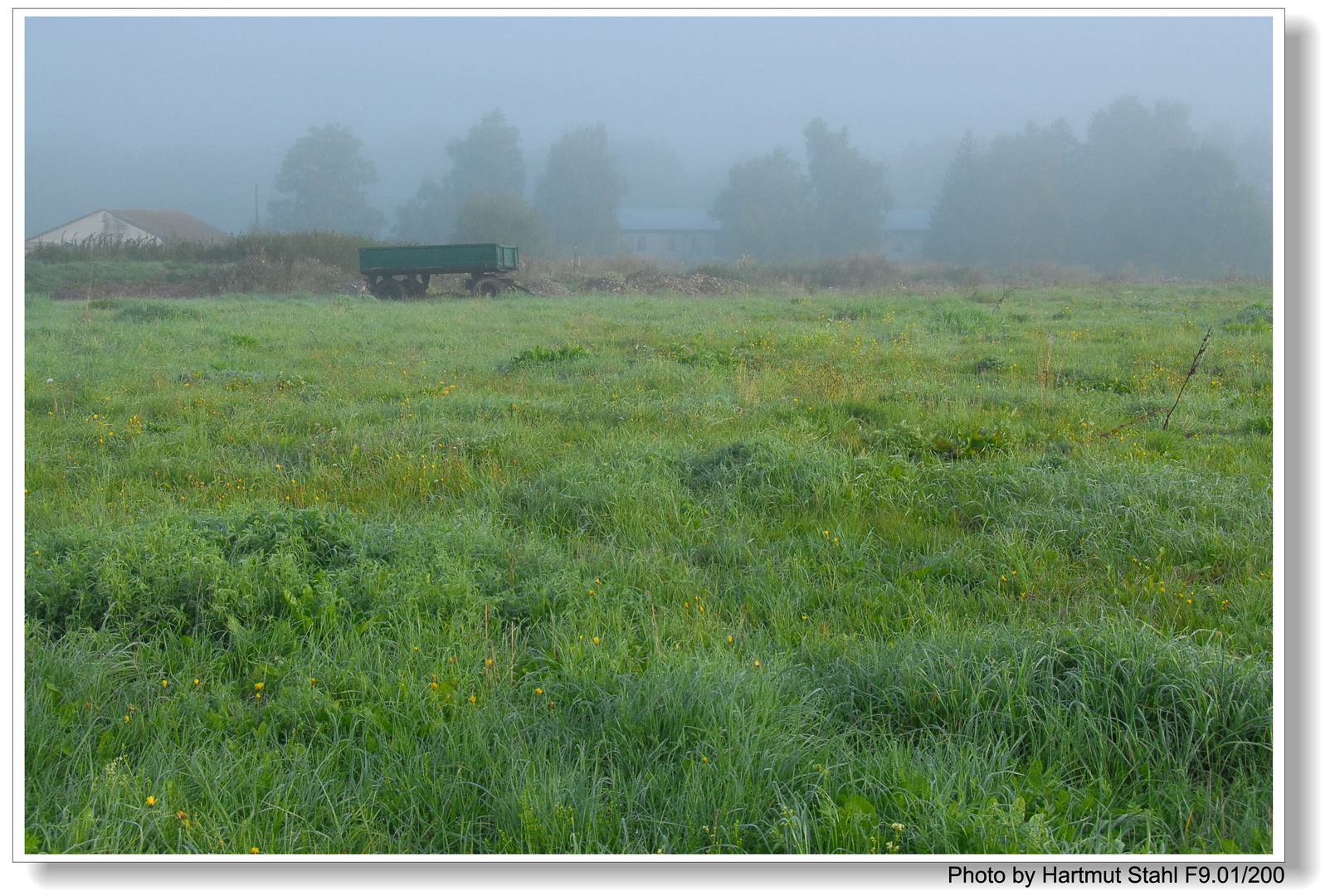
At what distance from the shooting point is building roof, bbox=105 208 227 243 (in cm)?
5975

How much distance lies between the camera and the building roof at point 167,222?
59.8 m

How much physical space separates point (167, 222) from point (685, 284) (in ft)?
174

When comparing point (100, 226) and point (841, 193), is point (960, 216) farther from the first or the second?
point (100, 226)

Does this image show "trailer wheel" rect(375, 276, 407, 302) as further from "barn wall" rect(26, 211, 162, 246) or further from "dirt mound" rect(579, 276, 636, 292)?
"barn wall" rect(26, 211, 162, 246)

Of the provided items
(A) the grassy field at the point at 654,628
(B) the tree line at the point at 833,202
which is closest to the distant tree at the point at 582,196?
(B) the tree line at the point at 833,202

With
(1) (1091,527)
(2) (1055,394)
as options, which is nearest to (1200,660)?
(1) (1091,527)

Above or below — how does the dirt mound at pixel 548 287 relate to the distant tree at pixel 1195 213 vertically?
below

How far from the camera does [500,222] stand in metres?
57.2

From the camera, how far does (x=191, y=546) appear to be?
3.47m

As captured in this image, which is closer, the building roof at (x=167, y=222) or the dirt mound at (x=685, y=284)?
the dirt mound at (x=685, y=284)

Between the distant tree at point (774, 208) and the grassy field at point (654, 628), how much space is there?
57.7 m

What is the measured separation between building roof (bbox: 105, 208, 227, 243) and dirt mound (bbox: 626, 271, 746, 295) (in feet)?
129

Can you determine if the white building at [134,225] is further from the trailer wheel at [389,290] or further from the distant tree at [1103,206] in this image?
the distant tree at [1103,206]

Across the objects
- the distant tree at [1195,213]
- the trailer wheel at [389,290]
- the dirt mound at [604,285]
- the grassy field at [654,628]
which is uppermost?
the distant tree at [1195,213]
